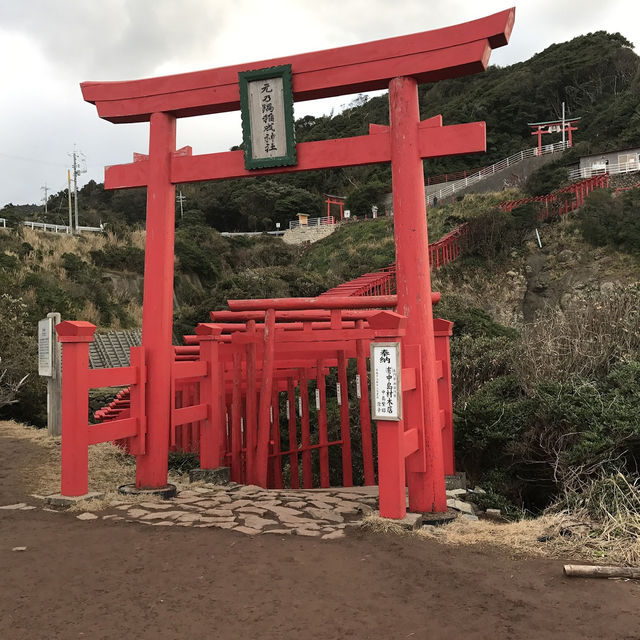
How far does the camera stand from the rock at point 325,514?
4.87 meters

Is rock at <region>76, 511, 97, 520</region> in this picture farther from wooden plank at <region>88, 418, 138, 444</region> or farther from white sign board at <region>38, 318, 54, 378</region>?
white sign board at <region>38, 318, 54, 378</region>

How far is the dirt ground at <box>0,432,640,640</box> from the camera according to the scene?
2.86 meters

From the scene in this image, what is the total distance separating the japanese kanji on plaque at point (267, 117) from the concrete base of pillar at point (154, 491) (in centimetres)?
323

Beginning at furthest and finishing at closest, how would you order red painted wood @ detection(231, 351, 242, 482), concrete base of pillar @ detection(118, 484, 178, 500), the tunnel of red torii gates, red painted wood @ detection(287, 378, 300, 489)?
red painted wood @ detection(287, 378, 300, 489) < red painted wood @ detection(231, 351, 242, 482) < concrete base of pillar @ detection(118, 484, 178, 500) < the tunnel of red torii gates

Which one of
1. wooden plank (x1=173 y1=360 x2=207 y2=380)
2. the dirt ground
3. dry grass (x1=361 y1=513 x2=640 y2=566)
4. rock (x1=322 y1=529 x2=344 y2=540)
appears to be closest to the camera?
the dirt ground

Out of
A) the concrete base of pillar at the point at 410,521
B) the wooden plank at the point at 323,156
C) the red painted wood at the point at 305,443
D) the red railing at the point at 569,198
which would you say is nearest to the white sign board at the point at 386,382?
the concrete base of pillar at the point at 410,521

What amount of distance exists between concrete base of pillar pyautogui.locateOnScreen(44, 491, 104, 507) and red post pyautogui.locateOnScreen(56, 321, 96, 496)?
5 cm

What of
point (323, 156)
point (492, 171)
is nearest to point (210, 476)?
point (323, 156)

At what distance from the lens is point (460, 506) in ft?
17.9

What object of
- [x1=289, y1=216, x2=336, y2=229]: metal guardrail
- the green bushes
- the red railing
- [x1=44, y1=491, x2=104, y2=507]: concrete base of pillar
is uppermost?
[x1=289, y1=216, x2=336, y2=229]: metal guardrail

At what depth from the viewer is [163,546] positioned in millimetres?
4113

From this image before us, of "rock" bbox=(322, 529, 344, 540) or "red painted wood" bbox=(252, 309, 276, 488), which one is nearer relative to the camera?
"rock" bbox=(322, 529, 344, 540)

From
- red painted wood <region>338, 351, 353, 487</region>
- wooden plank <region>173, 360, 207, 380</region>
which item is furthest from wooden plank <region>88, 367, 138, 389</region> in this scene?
red painted wood <region>338, 351, 353, 487</region>

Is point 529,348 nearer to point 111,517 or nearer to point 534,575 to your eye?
point 534,575
